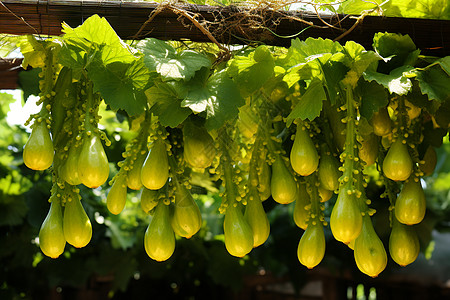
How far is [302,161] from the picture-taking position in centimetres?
108

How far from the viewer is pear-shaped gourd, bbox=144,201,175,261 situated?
41.1 inches

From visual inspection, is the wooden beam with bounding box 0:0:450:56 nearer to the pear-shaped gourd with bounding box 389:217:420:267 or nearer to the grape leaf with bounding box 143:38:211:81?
the grape leaf with bounding box 143:38:211:81

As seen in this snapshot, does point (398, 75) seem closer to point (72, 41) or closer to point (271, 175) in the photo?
point (271, 175)

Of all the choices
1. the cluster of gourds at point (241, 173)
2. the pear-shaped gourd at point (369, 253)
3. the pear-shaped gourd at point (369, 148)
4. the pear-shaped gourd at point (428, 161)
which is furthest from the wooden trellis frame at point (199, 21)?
the pear-shaped gourd at point (369, 253)

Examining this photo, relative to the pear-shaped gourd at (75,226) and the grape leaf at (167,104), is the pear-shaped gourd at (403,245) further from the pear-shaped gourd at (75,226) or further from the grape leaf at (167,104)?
the pear-shaped gourd at (75,226)

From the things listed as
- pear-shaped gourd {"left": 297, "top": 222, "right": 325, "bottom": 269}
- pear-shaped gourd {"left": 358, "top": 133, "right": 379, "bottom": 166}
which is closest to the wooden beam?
pear-shaped gourd {"left": 358, "top": 133, "right": 379, "bottom": 166}

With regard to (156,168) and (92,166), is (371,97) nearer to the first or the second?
(156,168)

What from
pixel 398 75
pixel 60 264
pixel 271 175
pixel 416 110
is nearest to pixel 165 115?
pixel 271 175

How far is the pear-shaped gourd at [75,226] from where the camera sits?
1028mm

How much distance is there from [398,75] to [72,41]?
606 mm

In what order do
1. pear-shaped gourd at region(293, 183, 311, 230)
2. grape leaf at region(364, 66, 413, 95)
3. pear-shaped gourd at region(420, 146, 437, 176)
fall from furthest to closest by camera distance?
1. pear-shaped gourd at region(420, 146, 437, 176)
2. pear-shaped gourd at region(293, 183, 311, 230)
3. grape leaf at region(364, 66, 413, 95)

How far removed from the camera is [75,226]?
40.6 inches

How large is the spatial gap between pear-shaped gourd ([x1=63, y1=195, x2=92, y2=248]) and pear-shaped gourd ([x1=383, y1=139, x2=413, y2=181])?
61cm

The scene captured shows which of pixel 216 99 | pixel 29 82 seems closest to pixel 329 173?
pixel 216 99
